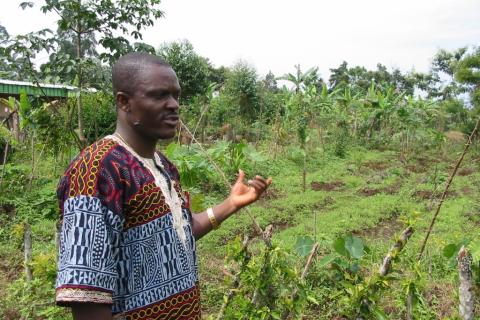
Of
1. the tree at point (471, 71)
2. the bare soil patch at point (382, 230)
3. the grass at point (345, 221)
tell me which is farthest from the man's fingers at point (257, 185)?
the tree at point (471, 71)

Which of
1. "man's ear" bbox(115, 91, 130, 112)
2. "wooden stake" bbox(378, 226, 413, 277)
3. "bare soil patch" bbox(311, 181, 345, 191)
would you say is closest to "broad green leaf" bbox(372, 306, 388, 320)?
"wooden stake" bbox(378, 226, 413, 277)

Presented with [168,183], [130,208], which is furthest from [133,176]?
[168,183]

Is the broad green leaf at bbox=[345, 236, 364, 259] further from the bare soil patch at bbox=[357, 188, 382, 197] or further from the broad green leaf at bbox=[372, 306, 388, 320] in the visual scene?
the bare soil patch at bbox=[357, 188, 382, 197]

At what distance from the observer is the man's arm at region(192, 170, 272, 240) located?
1.62 metres

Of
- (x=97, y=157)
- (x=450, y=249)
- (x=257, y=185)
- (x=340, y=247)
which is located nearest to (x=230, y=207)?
(x=257, y=185)

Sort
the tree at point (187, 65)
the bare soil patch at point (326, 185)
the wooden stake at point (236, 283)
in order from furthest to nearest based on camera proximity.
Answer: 1. the tree at point (187, 65)
2. the bare soil patch at point (326, 185)
3. the wooden stake at point (236, 283)

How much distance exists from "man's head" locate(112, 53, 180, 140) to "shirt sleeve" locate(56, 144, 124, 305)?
174 millimetres

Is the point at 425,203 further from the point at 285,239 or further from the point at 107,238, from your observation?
the point at 107,238

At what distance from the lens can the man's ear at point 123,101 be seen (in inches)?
48.3

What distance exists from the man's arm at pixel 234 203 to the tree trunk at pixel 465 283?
91cm

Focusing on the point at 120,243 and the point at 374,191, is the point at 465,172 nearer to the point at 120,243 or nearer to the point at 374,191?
the point at 374,191

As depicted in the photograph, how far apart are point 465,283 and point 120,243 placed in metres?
1.47

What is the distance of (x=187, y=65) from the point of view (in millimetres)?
13367

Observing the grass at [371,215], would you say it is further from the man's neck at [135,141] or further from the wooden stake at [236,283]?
the man's neck at [135,141]
